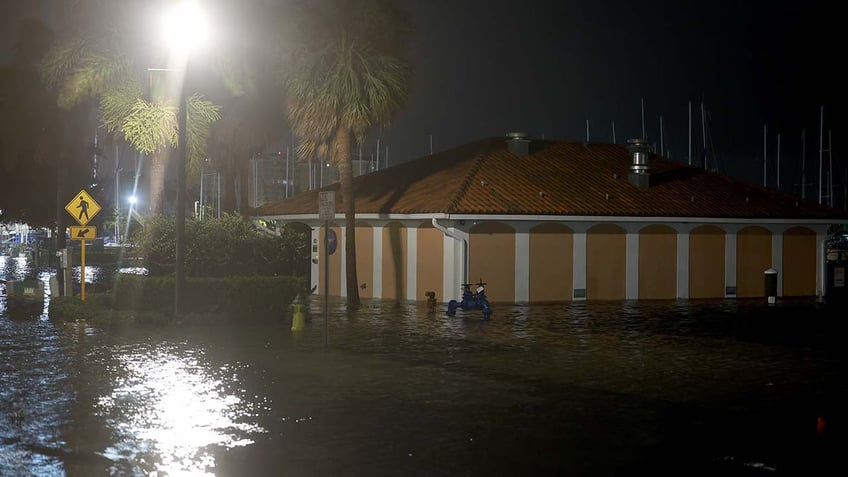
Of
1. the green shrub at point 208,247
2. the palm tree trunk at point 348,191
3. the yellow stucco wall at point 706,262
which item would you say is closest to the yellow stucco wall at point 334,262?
the green shrub at point 208,247

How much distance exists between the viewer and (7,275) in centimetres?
5109

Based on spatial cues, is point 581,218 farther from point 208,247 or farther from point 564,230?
point 208,247

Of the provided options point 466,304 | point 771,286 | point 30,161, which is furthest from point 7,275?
point 771,286

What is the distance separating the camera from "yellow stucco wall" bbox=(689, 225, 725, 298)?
35625 millimetres

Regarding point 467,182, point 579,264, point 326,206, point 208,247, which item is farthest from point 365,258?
point 326,206

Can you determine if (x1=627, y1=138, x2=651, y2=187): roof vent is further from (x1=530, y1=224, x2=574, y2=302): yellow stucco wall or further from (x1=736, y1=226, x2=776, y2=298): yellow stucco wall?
(x1=530, y1=224, x2=574, y2=302): yellow stucco wall

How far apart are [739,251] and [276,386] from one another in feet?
84.5

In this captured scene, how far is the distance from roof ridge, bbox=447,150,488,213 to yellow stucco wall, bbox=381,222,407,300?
97.2 inches

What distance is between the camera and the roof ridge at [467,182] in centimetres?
3122

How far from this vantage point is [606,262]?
34.4 meters

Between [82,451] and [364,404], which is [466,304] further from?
[82,451]

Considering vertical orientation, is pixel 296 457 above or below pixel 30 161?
below

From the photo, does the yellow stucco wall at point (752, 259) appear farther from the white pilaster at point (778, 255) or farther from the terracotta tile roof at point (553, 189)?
the terracotta tile roof at point (553, 189)

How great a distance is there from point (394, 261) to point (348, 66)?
756 cm
